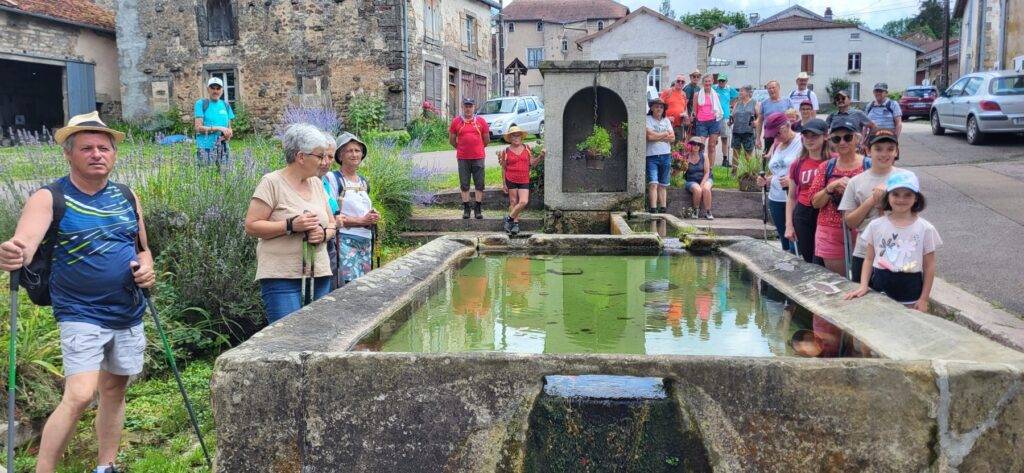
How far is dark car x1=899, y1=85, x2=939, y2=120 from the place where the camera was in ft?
91.9

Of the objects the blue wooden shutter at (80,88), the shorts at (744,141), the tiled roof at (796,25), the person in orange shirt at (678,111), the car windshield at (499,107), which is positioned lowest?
the shorts at (744,141)

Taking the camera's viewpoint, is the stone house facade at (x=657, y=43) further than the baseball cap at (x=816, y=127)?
Yes

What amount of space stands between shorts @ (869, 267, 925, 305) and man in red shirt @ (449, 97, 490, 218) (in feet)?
19.1

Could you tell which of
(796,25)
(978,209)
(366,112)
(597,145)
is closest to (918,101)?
(796,25)

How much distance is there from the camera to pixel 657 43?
3322 cm

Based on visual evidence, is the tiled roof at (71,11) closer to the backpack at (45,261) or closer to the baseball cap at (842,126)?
the backpack at (45,261)

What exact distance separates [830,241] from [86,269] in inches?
162

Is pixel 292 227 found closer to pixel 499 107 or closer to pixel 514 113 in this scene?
pixel 514 113

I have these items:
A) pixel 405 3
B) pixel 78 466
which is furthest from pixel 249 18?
pixel 78 466

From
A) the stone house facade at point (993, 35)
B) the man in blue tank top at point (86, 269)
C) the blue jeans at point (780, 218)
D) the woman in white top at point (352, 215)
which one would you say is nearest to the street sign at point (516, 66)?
the stone house facade at point (993, 35)

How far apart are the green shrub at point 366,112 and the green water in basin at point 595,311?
15.0 m

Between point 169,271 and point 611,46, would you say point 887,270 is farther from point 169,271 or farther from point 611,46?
point 611,46

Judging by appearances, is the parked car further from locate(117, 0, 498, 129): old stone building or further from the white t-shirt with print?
the white t-shirt with print

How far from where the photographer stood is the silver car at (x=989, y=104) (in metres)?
14.8
